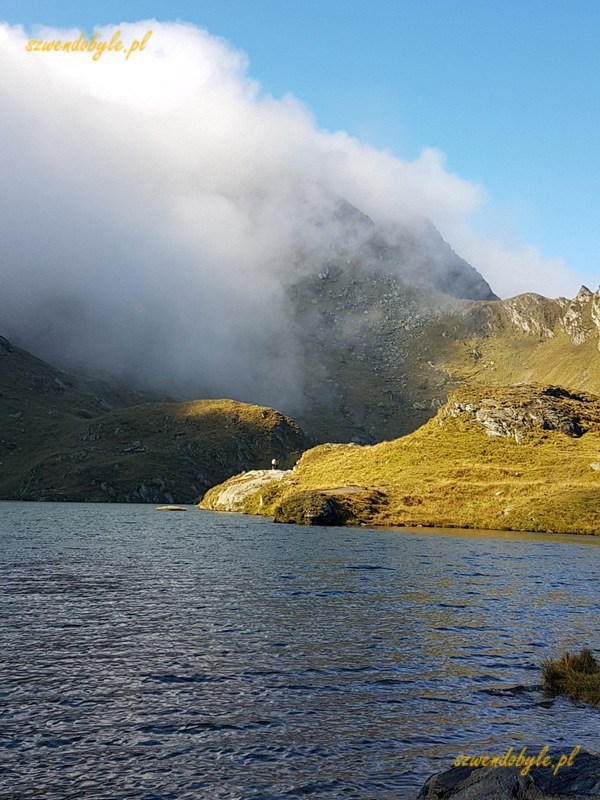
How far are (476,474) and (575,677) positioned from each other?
381 ft

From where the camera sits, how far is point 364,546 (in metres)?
84.5

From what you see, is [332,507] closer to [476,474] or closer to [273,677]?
[476,474]

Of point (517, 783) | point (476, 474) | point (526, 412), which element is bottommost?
point (517, 783)

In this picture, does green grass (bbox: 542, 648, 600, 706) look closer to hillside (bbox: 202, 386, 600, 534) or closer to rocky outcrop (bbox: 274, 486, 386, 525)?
hillside (bbox: 202, 386, 600, 534)

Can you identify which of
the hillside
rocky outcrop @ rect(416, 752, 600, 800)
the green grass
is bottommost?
the green grass

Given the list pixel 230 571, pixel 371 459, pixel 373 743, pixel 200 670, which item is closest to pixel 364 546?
pixel 230 571

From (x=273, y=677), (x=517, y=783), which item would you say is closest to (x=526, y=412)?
(x=273, y=677)

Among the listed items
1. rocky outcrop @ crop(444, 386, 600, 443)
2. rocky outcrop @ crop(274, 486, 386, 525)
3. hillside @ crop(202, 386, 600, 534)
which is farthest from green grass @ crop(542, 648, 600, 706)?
rocky outcrop @ crop(444, 386, 600, 443)

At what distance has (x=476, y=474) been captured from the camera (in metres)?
138

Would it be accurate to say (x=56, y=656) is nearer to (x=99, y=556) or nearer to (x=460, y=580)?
(x=460, y=580)

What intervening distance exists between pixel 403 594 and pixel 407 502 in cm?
8748

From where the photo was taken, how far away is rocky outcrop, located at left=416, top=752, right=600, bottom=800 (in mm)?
13188

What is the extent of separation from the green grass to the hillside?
9190cm

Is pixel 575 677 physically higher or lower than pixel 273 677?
higher
